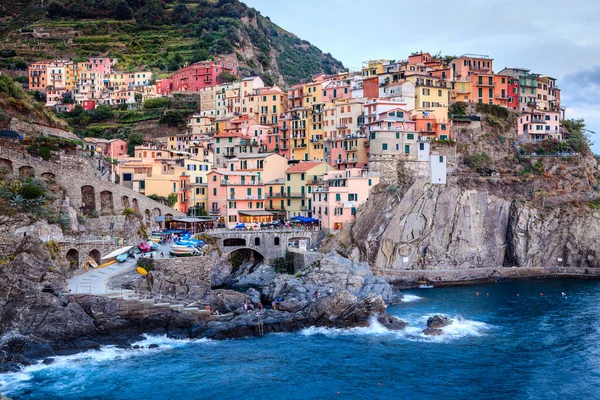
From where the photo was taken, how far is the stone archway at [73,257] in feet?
158

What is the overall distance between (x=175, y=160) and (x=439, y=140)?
94.2 ft

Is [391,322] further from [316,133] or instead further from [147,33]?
[147,33]

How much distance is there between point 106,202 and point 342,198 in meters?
22.7

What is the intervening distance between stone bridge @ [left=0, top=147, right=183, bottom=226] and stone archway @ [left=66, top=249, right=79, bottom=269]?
7.56m

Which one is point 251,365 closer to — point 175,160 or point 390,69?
point 175,160

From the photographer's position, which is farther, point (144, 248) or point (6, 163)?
point (6, 163)

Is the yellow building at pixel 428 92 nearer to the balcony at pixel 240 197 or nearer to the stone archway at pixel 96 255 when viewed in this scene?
the balcony at pixel 240 197

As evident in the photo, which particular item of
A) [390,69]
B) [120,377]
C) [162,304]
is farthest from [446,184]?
[120,377]

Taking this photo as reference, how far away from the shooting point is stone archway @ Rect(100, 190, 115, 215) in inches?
2327

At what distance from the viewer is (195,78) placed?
10519 centimetres

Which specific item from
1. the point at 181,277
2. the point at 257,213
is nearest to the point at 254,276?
the point at 257,213

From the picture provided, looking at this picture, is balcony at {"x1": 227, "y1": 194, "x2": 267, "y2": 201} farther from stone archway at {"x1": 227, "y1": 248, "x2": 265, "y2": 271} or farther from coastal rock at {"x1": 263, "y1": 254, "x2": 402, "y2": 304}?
coastal rock at {"x1": 263, "y1": 254, "x2": 402, "y2": 304}

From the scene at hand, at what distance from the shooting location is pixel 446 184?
71.0 meters

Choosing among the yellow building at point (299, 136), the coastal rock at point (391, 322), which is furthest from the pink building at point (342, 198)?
the coastal rock at point (391, 322)
